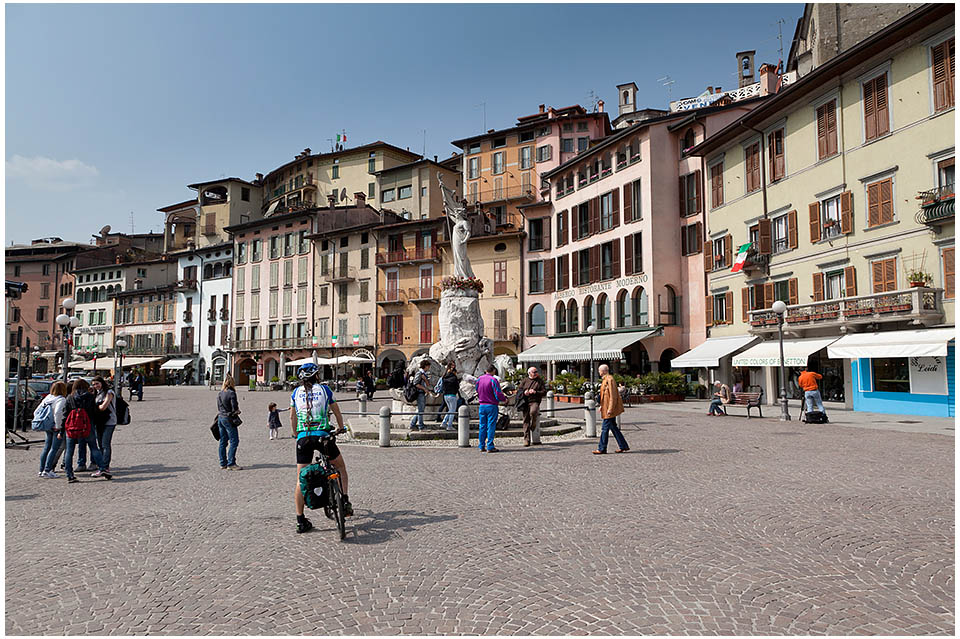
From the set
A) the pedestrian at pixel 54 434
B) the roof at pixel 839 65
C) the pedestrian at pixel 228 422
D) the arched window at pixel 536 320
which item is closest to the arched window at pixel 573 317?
the arched window at pixel 536 320

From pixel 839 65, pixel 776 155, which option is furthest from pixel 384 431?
pixel 776 155

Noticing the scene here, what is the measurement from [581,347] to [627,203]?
815 centimetres

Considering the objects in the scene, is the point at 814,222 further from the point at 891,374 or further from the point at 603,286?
the point at 603,286

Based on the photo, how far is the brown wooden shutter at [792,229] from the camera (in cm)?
2655

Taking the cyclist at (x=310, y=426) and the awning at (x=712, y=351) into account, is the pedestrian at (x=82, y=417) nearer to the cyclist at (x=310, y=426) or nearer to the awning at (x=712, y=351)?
the cyclist at (x=310, y=426)

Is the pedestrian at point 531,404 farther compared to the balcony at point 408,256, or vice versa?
the balcony at point 408,256

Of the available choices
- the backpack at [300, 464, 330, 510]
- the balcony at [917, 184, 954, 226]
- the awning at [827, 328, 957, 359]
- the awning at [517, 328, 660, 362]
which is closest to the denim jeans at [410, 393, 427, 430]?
the backpack at [300, 464, 330, 510]

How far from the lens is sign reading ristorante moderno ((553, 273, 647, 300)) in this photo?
36.0m

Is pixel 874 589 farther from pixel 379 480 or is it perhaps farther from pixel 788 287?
pixel 788 287

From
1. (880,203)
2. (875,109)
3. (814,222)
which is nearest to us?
(880,203)

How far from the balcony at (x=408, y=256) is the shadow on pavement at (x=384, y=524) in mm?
42461

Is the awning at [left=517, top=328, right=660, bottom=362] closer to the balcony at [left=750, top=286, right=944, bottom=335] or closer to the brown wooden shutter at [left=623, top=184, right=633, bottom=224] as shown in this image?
the brown wooden shutter at [left=623, top=184, right=633, bottom=224]

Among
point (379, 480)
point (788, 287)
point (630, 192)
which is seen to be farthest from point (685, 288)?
point (379, 480)

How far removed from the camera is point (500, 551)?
5.73 metres
